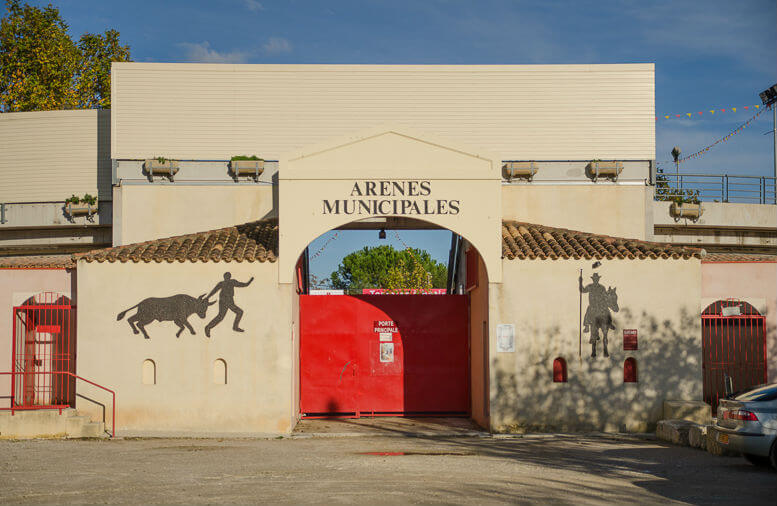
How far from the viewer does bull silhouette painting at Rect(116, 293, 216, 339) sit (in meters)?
18.4

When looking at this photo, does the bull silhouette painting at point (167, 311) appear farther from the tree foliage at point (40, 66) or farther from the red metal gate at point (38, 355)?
the tree foliage at point (40, 66)

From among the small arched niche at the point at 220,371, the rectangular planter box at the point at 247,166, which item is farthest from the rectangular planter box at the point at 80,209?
the small arched niche at the point at 220,371

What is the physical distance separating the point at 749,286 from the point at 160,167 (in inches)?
648

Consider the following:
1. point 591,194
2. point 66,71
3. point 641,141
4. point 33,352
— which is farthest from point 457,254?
point 66,71

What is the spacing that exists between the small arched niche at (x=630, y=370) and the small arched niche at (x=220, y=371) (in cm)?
901

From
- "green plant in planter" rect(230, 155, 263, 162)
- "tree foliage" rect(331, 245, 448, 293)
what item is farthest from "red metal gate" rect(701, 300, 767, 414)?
"tree foliage" rect(331, 245, 448, 293)

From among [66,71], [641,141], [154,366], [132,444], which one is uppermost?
[66,71]

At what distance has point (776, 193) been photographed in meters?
29.9

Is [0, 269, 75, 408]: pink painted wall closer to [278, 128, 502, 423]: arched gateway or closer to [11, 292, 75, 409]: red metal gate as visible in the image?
[11, 292, 75, 409]: red metal gate

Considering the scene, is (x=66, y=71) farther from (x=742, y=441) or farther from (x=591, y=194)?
(x=742, y=441)

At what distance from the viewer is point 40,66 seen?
3988 centimetres

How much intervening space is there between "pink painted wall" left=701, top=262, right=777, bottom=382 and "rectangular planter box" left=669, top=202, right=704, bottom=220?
5.67 m

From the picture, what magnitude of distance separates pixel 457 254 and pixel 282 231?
960 cm

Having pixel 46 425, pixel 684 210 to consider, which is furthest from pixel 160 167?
pixel 684 210
